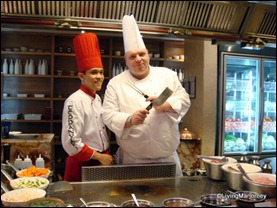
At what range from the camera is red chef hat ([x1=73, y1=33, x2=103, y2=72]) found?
1.92 metres

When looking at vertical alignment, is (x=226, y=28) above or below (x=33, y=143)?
above

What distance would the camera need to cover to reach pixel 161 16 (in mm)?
1559

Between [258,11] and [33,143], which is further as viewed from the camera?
[33,143]

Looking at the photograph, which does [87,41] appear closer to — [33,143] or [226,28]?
[226,28]

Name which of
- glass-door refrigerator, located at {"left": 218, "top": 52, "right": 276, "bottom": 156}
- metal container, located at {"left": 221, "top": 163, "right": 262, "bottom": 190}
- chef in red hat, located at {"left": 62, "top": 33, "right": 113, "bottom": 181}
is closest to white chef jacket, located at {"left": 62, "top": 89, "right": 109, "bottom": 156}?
chef in red hat, located at {"left": 62, "top": 33, "right": 113, "bottom": 181}

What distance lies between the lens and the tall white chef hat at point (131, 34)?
1.55m

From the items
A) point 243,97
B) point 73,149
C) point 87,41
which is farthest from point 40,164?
point 243,97

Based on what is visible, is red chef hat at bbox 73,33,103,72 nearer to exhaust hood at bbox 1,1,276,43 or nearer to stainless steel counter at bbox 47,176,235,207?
exhaust hood at bbox 1,1,276,43

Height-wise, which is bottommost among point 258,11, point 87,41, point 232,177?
point 232,177

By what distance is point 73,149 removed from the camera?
1.69 meters

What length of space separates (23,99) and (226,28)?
12.3ft

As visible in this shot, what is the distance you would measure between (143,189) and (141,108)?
0.56 metres

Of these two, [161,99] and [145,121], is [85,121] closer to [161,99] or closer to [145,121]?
[145,121]

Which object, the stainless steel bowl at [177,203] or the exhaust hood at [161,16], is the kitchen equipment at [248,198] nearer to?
the stainless steel bowl at [177,203]
